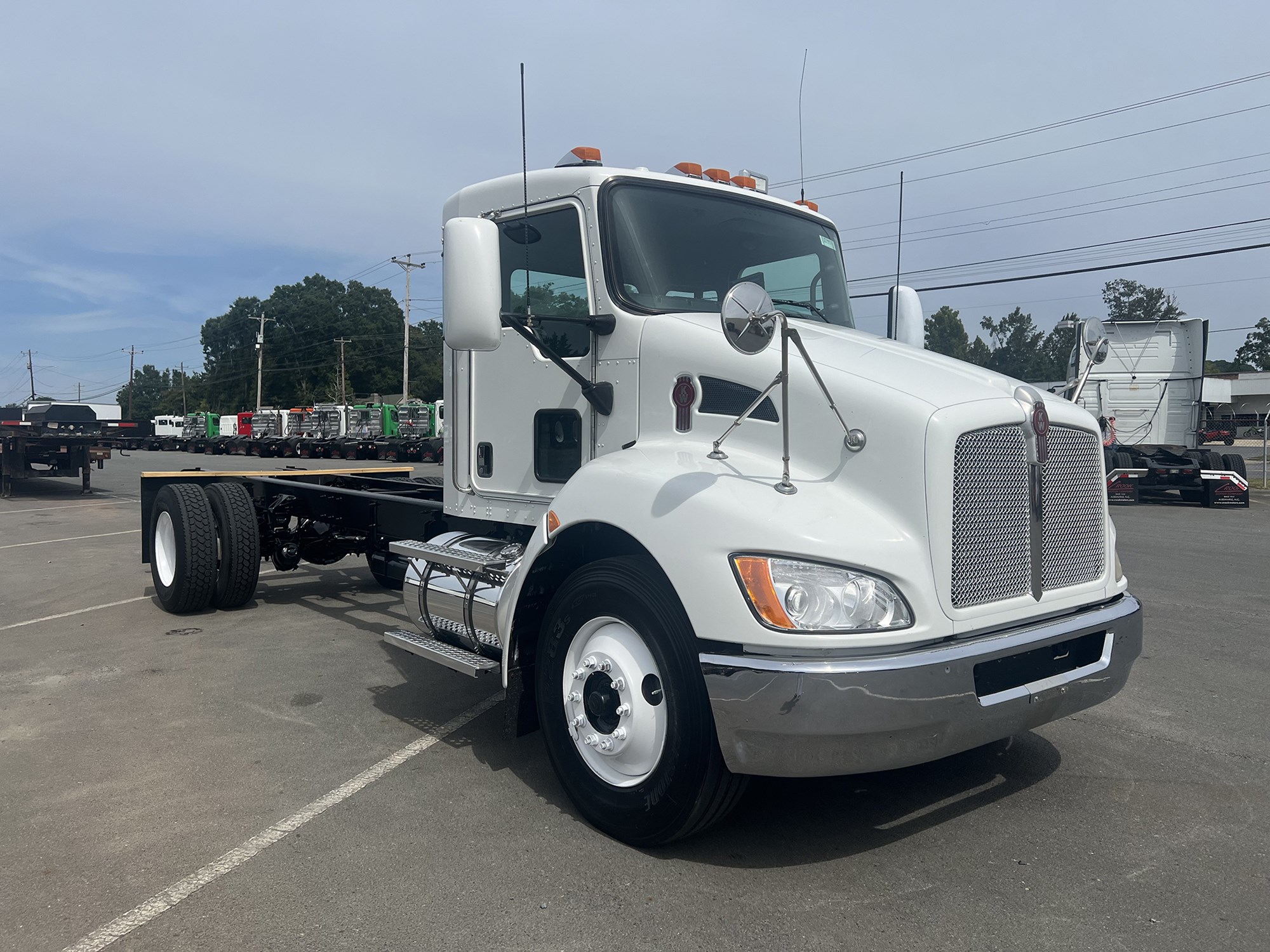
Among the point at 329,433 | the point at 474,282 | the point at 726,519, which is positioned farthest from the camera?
the point at 329,433

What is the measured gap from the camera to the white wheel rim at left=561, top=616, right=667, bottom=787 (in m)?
3.29

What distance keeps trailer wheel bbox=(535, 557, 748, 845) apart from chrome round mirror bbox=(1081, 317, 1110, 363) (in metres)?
2.49

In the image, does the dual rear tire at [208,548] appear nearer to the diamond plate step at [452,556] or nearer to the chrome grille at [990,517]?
the diamond plate step at [452,556]

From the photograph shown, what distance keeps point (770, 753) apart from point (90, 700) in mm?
4215

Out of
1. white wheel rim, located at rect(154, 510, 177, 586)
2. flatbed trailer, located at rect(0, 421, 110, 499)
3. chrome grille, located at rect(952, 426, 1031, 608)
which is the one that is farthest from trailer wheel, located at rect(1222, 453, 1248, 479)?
flatbed trailer, located at rect(0, 421, 110, 499)

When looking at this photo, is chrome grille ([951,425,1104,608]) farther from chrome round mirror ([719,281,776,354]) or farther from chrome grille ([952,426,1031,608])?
chrome round mirror ([719,281,776,354])

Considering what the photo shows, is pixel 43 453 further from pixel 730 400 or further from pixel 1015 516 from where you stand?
pixel 1015 516

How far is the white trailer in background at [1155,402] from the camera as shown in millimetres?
17875

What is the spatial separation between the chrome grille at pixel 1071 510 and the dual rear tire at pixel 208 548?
6.07 metres

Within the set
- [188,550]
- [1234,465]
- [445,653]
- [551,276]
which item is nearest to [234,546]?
[188,550]

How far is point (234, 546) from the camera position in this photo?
Answer: 738 cm

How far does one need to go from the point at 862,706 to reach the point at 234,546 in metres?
5.98

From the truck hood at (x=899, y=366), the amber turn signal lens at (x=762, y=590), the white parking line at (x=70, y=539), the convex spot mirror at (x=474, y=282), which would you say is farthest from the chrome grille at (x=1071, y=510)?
the white parking line at (x=70, y=539)

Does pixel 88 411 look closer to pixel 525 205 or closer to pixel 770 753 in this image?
pixel 525 205
